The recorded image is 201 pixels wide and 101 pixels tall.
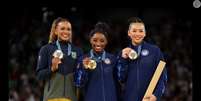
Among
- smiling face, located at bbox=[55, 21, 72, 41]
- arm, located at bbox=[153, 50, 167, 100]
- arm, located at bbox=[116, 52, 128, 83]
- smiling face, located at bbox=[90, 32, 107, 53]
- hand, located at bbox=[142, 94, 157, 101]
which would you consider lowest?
hand, located at bbox=[142, 94, 157, 101]

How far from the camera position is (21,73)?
1401 cm

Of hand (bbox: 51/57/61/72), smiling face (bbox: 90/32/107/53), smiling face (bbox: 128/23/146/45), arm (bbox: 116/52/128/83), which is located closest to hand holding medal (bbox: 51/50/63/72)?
hand (bbox: 51/57/61/72)

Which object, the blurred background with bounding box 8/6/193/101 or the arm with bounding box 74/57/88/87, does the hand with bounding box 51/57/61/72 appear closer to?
the arm with bounding box 74/57/88/87

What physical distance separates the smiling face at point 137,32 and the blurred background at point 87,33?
677 cm

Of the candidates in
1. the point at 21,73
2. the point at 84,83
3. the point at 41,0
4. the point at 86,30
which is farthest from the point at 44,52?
the point at 86,30

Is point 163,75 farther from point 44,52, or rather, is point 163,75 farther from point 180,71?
point 180,71

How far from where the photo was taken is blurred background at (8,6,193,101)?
43.9 ft

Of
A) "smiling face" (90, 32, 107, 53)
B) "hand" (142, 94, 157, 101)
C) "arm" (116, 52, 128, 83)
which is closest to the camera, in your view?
"hand" (142, 94, 157, 101)

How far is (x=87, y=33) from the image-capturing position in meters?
14.9

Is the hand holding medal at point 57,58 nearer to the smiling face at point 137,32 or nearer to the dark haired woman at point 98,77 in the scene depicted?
the dark haired woman at point 98,77

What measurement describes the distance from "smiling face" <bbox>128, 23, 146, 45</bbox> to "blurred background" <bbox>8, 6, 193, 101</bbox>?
267 inches

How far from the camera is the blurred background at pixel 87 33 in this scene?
13375 millimetres

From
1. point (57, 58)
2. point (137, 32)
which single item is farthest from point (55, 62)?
point (137, 32)

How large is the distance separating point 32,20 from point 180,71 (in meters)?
3.86
